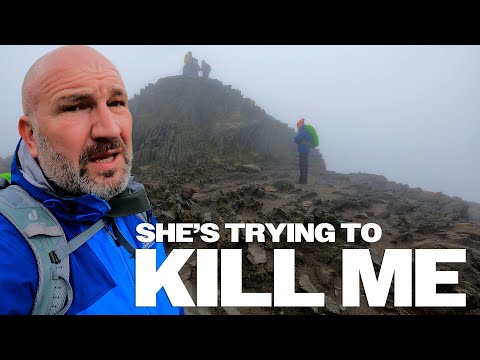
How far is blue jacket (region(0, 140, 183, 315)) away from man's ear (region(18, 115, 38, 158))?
0.21 feet

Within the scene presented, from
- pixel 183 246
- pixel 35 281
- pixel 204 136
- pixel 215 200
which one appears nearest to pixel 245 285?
pixel 183 246

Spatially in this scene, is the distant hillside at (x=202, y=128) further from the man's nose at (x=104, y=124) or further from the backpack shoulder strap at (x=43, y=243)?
the backpack shoulder strap at (x=43, y=243)

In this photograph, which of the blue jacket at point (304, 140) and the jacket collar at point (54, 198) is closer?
the jacket collar at point (54, 198)

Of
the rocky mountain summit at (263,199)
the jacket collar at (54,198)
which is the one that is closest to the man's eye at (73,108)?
the jacket collar at (54,198)

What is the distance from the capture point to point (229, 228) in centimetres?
838

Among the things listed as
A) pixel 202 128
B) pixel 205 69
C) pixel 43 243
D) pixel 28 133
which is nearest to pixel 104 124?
pixel 28 133

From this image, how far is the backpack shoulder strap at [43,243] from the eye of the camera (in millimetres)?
1695

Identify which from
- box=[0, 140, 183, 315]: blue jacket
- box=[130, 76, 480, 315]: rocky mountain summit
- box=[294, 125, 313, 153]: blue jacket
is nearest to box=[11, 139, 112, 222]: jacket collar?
box=[0, 140, 183, 315]: blue jacket

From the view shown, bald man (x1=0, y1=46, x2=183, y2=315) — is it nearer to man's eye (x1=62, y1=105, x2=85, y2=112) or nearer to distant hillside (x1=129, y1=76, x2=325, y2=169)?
man's eye (x1=62, y1=105, x2=85, y2=112)

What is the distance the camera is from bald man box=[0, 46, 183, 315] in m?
1.95

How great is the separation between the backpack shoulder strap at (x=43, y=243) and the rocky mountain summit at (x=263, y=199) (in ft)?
11.8

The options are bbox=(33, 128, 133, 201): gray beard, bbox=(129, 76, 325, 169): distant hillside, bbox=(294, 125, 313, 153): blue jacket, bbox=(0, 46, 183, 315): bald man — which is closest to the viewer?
bbox=(0, 46, 183, 315): bald man

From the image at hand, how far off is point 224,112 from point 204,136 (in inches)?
272

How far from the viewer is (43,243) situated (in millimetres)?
1760
